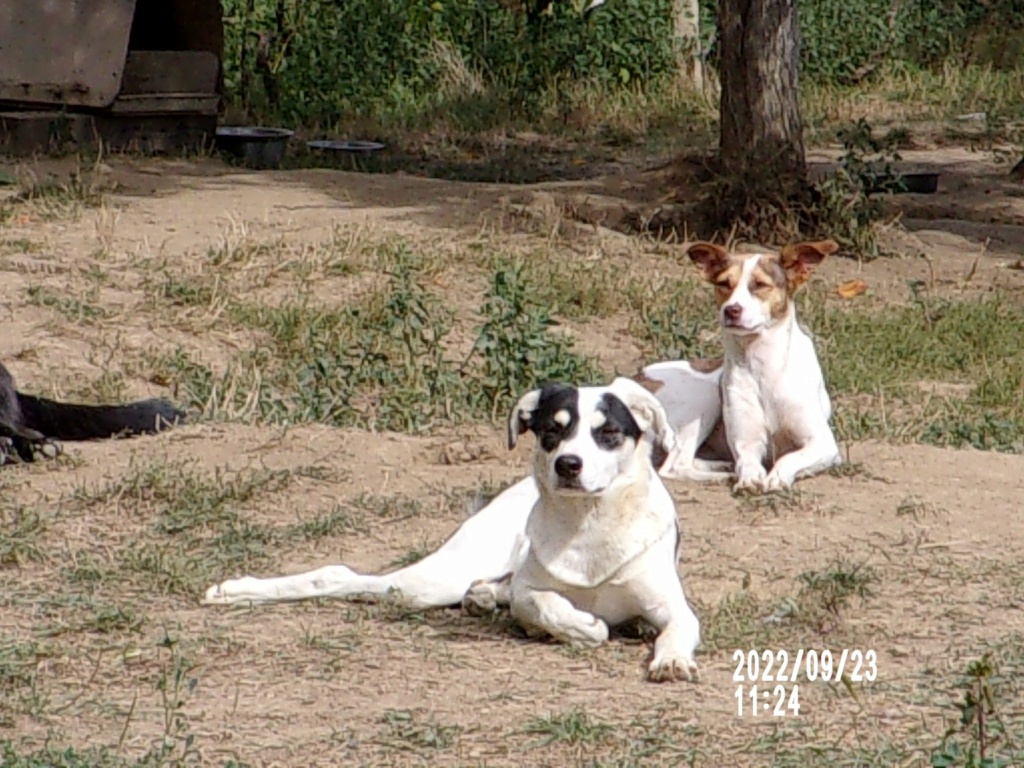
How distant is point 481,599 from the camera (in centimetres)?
561

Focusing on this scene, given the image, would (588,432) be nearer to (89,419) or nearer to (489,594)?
(489,594)

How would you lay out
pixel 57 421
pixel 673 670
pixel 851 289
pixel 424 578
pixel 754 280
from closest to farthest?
1. pixel 673 670
2. pixel 424 578
3. pixel 754 280
4. pixel 57 421
5. pixel 851 289

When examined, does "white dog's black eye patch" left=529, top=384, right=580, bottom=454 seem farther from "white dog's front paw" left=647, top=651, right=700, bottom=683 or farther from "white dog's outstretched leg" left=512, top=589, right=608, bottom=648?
"white dog's front paw" left=647, top=651, right=700, bottom=683

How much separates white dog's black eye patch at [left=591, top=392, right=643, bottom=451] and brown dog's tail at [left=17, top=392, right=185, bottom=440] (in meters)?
2.90

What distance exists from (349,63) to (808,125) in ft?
14.0


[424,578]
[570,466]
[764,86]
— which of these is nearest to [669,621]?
[570,466]

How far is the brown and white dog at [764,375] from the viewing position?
7.04m

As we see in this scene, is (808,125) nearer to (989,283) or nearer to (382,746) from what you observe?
(989,283)

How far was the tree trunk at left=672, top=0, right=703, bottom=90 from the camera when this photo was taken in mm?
19094

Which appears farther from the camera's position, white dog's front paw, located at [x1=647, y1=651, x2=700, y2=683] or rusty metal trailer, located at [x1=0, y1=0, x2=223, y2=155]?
rusty metal trailer, located at [x1=0, y1=0, x2=223, y2=155]

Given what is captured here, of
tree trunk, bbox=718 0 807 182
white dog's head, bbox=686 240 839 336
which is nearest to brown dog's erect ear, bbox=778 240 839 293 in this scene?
white dog's head, bbox=686 240 839 336

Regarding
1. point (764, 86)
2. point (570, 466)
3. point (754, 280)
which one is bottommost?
point (570, 466)

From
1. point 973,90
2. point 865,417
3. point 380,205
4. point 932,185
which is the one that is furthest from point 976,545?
point 973,90

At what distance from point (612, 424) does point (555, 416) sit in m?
0.15
